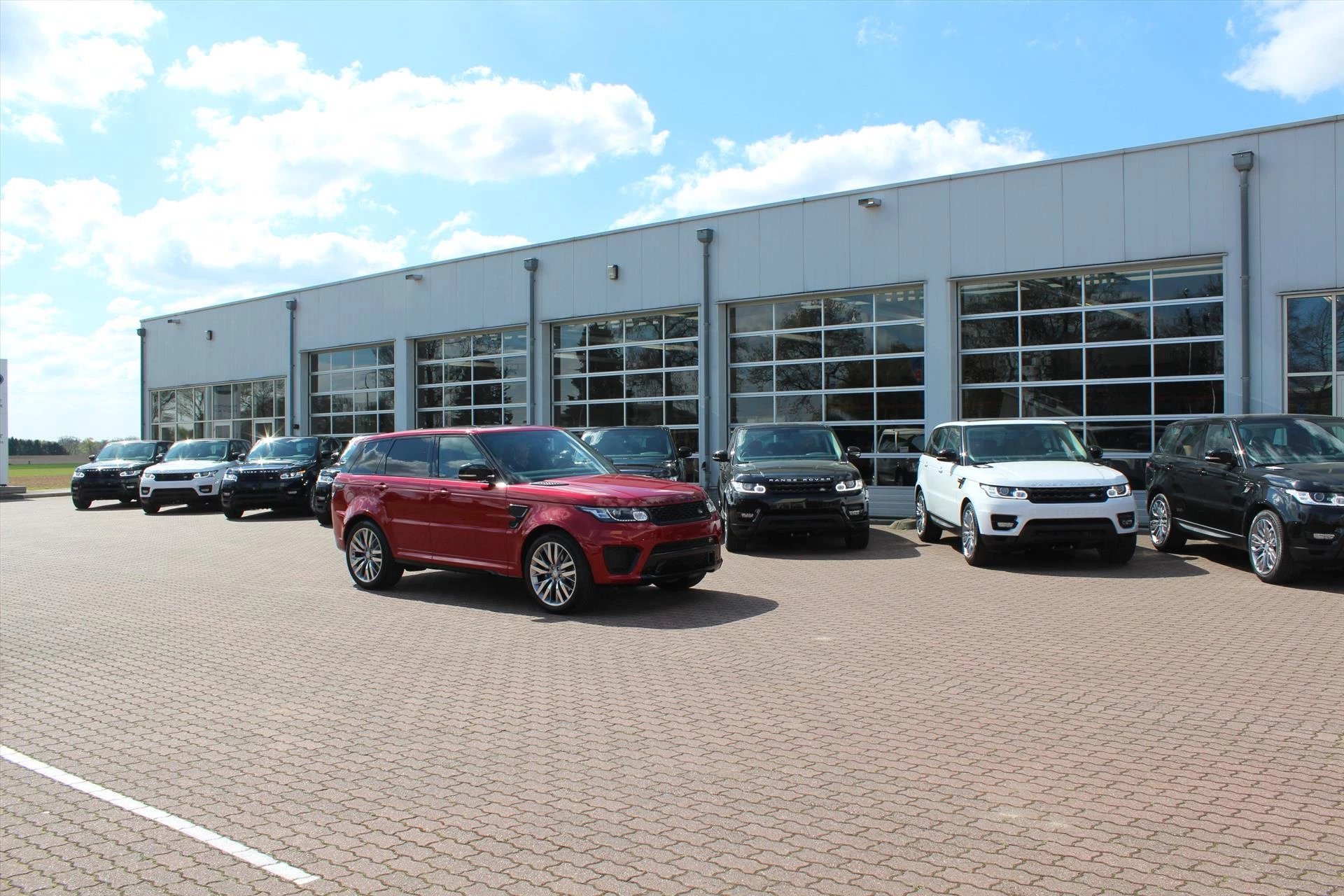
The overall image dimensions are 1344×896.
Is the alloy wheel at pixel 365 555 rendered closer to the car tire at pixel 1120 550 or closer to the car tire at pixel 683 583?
the car tire at pixel 683 583

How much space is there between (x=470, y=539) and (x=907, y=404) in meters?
11.9

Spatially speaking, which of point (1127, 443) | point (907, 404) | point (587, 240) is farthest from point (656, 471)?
point (587, 240)

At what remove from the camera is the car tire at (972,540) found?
11672 millimetres

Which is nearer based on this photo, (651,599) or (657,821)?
(657,821)

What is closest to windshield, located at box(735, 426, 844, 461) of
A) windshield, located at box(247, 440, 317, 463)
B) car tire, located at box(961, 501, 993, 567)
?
car tire, located at box(961, 501, 993, 567)

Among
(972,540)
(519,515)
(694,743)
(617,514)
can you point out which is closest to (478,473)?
(519,515)

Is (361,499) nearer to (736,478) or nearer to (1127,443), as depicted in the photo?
(736,478)

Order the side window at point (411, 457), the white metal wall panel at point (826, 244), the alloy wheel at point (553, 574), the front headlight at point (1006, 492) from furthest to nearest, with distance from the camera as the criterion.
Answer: the white metal wall panel at point (826, 244) < the front headlight at point (1006, 492) < the side window at point (411, 457) < the alloy wheel at point (553, 574)

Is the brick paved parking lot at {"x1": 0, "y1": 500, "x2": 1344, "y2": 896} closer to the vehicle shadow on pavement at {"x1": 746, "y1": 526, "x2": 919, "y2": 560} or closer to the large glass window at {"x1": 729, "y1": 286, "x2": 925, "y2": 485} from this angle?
the vehicle shadow on pavement at {"x1": 746, "y1": 526, "x2": 919, "y2": 560}

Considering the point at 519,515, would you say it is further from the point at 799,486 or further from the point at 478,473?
the point at 799,486

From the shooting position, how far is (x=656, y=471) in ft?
53.4

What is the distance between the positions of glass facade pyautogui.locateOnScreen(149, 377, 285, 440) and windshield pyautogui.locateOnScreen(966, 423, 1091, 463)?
26.8 meters

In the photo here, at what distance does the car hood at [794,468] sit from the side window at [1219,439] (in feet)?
13.9

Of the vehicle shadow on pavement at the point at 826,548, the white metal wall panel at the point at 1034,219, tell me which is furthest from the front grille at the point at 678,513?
the white metal wall panel at the point at 1034,219
